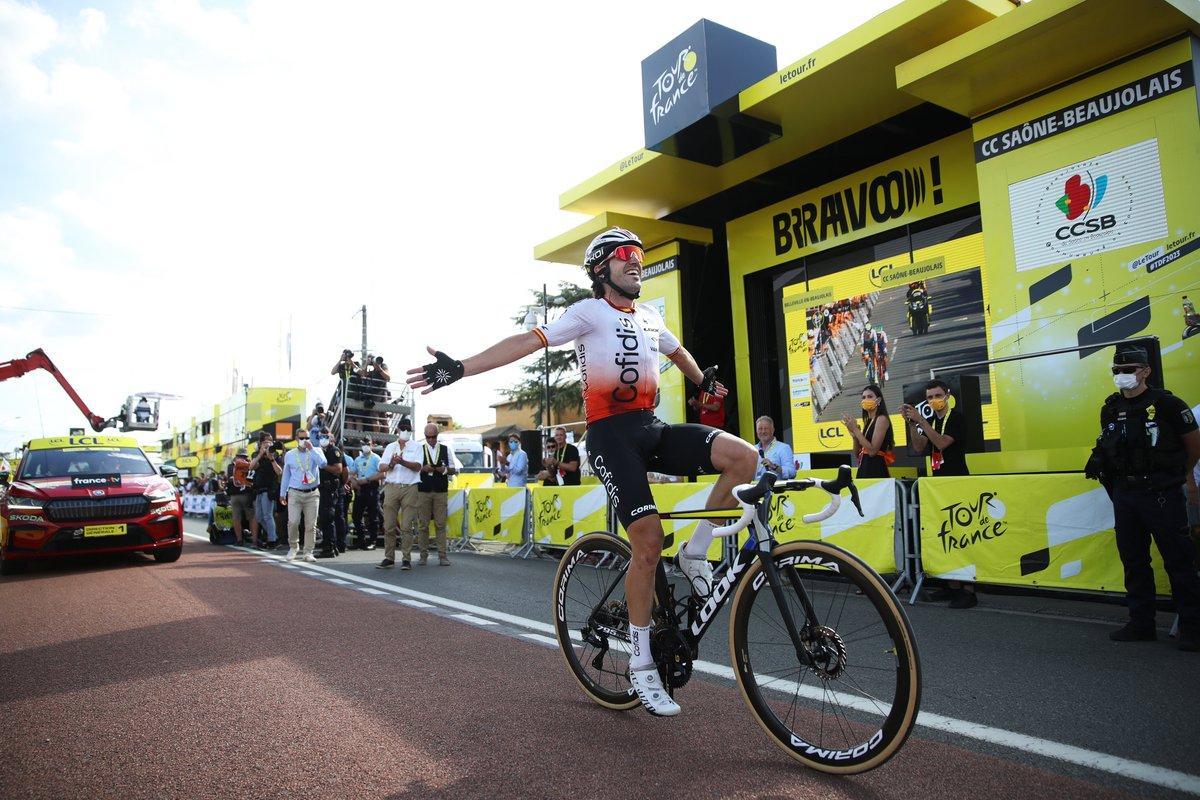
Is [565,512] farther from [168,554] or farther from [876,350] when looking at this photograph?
[876,350]

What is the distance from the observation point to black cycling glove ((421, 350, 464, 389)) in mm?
3227

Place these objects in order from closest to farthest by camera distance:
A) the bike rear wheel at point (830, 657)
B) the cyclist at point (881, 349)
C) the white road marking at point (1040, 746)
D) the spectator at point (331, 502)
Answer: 1. the bike rear wheel at point (830, 657)
2. the white road marking at point (1040, 746)
3. the spectator at point (331, 502)
4. the cyclist at point (881, 349)

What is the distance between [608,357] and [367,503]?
11953 mm

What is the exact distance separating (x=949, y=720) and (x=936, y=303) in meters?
9.97

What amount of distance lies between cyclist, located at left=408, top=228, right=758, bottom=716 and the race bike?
0.34 feet

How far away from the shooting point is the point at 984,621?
5.85 m

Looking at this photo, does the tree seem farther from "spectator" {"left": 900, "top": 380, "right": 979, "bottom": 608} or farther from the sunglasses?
the sunglasses

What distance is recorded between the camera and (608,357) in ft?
11.6

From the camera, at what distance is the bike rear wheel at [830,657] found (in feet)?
8.59

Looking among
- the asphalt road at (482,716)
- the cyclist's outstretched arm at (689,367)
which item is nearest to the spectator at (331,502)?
the asphalt road at (482,716)

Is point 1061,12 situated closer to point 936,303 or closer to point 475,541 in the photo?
point 936,303

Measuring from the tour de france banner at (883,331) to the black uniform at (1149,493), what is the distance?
19.1 feet

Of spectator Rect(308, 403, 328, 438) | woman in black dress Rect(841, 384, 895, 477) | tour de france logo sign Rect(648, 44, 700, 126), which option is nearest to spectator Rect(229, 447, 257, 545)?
spectator Rect(308, 403, 328, 438)

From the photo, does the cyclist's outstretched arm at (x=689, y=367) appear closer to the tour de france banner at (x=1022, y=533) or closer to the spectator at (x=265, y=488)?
the tour de france banner at (x=1022, y=533)
